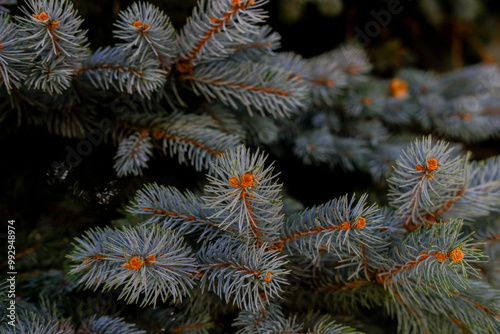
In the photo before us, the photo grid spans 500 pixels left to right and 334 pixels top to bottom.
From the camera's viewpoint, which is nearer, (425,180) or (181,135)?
(425,180)

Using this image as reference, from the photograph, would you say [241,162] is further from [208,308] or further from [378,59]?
[378,59]

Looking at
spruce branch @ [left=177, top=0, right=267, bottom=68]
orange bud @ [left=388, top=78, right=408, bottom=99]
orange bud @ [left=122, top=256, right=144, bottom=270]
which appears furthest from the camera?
orange bud @ [left=388, top=78, right=408, bottom=99]

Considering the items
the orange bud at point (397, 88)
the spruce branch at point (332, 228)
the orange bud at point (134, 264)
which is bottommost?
the spruce branch at point (332, 228)

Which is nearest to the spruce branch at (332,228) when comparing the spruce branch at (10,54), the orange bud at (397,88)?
the spruce branch at (10,54)

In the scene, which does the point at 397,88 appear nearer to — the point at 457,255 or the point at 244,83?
the point at 244,83

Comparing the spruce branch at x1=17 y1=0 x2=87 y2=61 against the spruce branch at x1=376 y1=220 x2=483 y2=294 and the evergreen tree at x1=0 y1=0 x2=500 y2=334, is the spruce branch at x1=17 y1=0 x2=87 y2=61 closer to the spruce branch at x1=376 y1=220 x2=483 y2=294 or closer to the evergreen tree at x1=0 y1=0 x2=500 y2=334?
the evergreen tree at x1=0 y1=0 x2=500 y2=334

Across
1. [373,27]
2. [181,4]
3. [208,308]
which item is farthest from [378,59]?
[208,308]

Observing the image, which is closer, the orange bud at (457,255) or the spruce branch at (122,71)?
the orange bud at (457,255)

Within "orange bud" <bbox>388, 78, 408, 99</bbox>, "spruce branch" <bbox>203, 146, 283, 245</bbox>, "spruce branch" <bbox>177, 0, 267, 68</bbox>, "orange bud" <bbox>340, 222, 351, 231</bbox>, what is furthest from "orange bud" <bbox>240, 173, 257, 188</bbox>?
"orange bud" <bbox>388, 78, 408, 99</bbox>

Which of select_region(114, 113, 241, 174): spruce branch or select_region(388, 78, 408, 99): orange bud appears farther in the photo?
select_region(388, 78, 408, 99): orange bud

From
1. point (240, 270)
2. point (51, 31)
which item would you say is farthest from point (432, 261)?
point (51, 31)

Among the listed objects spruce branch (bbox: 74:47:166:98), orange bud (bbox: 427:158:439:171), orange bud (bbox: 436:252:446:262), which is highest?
spruce branch (bbox: 74:47:166:98)

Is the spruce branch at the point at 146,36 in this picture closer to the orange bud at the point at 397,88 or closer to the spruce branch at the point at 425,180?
the spruce branch at the point at 425,180
